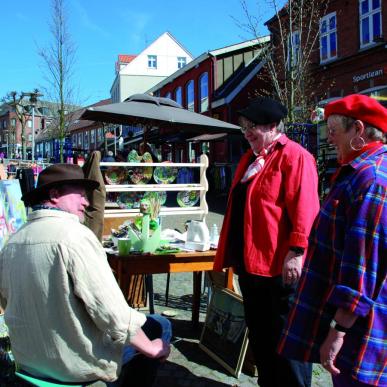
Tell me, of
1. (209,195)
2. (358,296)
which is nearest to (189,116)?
(358,296)

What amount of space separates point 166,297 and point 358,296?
12.4 ft

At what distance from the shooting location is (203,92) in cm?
2461

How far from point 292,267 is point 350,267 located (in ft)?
2.90

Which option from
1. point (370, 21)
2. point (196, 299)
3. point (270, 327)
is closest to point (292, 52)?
point (370, 21)

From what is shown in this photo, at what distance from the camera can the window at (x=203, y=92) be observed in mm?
24173

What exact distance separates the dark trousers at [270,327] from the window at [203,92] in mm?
22117

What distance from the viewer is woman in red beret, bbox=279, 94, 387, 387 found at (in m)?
1.57

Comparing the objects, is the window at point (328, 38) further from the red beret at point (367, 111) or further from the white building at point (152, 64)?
the white building at point (152, 64)

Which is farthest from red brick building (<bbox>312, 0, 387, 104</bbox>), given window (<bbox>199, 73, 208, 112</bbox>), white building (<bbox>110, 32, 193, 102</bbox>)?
white building (<bbox>110, 32, 193, 102</bbox>)

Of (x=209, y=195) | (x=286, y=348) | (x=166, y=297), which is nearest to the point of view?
(x=286, y=348)

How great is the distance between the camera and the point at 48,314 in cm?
191

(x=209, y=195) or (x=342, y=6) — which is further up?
(x=342, y=6)

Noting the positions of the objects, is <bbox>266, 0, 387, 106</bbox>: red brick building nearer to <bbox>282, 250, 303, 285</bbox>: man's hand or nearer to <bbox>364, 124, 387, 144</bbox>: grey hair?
<bbox>282, 250, 303, 285</bbox>: man's hand

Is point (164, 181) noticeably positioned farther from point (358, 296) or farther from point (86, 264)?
point (358, 296)
